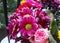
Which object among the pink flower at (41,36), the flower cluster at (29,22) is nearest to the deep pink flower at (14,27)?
the flower cluster at (29,22)

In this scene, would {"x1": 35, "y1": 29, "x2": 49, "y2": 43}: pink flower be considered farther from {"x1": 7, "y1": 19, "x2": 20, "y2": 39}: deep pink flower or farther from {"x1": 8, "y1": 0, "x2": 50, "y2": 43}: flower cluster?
{"x1": 7, "y1": 19, "x2": 20, "y2": 39}: deep pink flower

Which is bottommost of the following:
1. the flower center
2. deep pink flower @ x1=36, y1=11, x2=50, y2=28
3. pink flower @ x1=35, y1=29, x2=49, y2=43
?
pink flower @ x1=35, y1=29, x2=49, y2=43

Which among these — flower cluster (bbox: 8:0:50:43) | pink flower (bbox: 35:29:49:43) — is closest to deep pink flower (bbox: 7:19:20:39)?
flower cluster (bbox: 8:0:50:43)

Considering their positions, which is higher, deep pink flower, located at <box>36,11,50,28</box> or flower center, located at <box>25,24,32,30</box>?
deep pink flower, located at <box>36,11,50,28</box>

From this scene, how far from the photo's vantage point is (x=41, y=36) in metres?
0.89

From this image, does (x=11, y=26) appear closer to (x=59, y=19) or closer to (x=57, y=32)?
(x=57, y=32)

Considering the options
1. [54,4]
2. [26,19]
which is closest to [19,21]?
[26,19]

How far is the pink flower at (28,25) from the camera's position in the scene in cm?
90

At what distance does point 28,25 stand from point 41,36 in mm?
82

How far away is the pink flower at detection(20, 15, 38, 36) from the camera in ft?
2.97

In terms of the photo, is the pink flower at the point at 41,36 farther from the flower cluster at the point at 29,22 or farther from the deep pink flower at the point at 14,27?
the deep pink flower at the point at 14,27

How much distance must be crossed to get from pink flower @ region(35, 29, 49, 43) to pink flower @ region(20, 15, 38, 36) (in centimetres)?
3

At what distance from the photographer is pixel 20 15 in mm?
946

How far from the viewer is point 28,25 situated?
3.02 ft
